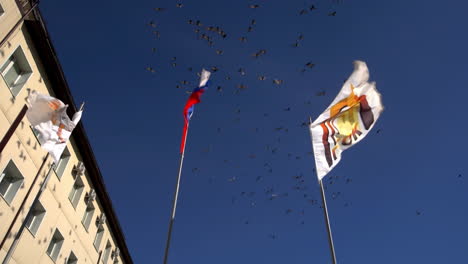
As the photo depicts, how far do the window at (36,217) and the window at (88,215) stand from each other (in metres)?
5.62

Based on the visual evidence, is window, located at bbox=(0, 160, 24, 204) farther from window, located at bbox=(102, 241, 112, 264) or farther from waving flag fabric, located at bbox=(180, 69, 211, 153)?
window, located at bbox=(102, 241, 112, 264)

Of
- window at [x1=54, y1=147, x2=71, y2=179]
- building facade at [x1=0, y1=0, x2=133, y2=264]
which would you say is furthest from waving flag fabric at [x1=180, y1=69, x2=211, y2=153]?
window at [x1=54, y1=147, x2=71, y2=179]

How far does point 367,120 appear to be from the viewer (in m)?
13.4

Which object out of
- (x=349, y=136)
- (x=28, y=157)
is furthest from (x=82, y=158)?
(x=349, y=136)

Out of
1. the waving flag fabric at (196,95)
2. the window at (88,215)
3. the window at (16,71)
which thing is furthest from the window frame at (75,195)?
the waving flag fabric at (196,95)

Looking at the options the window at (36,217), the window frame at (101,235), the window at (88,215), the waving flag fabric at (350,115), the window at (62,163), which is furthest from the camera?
Result: the window frame at (101,235)

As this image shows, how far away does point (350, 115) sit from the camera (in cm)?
1354

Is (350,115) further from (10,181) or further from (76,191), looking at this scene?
(76,191)

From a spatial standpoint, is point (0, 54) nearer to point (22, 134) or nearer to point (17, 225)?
point (22, 134)

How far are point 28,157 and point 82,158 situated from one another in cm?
677

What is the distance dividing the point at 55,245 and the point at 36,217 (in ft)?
9.76

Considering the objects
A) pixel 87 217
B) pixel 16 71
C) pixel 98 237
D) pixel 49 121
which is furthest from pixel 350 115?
pixel 98 237

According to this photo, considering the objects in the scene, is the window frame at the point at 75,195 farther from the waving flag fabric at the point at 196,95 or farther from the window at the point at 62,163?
the waving flag fabric at the point at 196,95

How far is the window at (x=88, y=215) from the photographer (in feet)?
84.3
